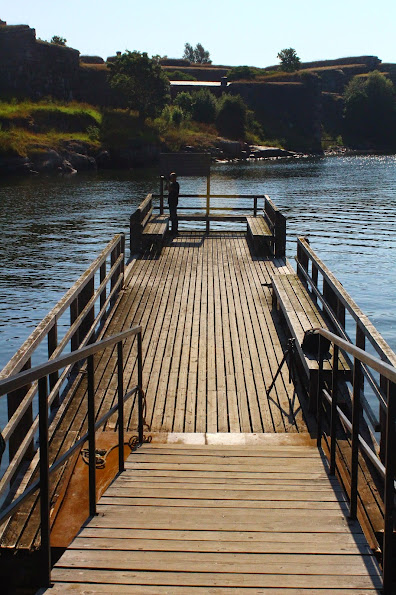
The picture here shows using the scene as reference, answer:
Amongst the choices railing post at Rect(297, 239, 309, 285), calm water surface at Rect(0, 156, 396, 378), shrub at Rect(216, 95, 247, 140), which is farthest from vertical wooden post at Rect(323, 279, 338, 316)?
shrub at Rect(216, 95, 247, 140)

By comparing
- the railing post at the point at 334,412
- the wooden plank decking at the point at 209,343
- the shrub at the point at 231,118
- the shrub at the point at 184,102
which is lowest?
the wooden plank decking at the point at 209,343

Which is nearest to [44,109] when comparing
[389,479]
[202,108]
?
A: [202,108]

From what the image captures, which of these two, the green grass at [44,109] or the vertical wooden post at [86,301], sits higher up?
the green grass at [44,109]

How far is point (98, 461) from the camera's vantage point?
224 inches

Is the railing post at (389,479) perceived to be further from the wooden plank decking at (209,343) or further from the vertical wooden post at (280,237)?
the vertical wooden post at (280,237)

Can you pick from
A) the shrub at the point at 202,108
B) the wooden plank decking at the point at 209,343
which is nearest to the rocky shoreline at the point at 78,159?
the shrub at the point at 202,108

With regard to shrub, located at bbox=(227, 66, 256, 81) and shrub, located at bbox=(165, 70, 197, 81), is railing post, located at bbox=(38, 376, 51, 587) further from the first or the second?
shrub, located at bbox=(227, 66, 256, 81)

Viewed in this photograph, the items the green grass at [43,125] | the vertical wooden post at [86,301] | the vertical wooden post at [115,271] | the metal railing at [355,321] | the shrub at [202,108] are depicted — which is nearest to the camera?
the metal railing at [355,321]

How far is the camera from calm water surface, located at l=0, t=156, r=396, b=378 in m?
17.0

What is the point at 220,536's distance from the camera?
12.7ft

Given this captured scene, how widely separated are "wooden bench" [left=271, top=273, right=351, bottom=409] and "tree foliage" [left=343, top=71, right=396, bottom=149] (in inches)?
4313

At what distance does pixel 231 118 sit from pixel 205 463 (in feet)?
301

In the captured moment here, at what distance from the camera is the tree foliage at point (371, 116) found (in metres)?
117

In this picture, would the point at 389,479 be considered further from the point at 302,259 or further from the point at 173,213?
the point at 173,213
